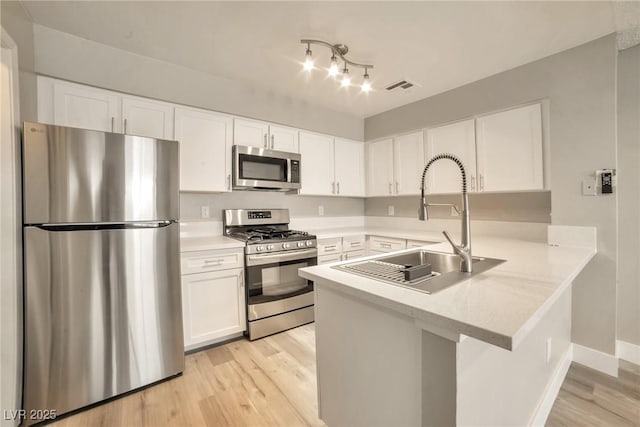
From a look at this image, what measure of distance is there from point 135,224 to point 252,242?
90 cm

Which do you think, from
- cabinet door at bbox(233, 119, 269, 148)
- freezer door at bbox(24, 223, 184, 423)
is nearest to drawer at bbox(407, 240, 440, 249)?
cabinet door at bbox(233, 119, 269, 148)

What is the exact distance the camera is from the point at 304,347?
2.31 metres

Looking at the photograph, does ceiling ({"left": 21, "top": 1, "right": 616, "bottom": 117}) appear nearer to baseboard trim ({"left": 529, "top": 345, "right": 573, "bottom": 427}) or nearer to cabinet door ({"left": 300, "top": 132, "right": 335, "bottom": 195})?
cabinet door ({"left": 300, "top": 132, "right": 335, "bottom": 195})

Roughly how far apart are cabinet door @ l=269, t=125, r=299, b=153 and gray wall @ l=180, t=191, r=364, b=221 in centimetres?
56

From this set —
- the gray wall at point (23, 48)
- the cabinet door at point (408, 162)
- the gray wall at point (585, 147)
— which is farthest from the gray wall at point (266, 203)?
the gray wall at point (585, 147)

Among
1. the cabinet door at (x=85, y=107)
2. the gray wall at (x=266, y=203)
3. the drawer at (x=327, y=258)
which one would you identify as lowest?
the drawer at (x=327, y=258)

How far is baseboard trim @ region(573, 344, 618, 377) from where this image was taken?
1.93 meters

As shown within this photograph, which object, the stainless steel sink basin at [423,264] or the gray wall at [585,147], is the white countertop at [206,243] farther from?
the gray wall at [585,147]

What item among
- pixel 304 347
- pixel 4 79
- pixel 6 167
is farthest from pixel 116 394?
pixel 4 79

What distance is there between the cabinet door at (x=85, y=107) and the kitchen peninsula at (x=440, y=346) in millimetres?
1973

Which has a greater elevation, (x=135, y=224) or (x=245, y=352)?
(x=135, y=224)

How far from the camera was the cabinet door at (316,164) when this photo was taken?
3.17 metres

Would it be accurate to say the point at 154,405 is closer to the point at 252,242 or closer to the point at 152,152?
the point at 252,242

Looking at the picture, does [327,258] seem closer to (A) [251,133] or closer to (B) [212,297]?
(B) [212,297]
